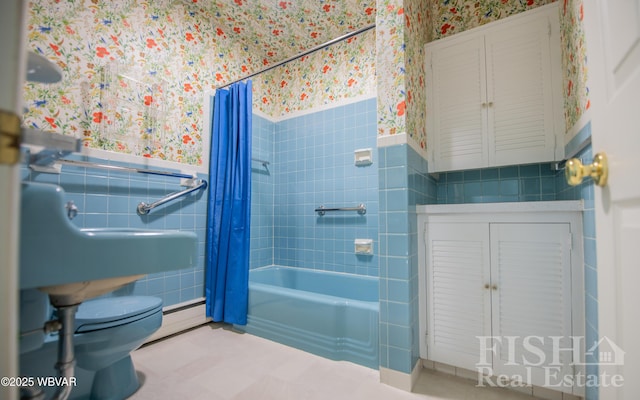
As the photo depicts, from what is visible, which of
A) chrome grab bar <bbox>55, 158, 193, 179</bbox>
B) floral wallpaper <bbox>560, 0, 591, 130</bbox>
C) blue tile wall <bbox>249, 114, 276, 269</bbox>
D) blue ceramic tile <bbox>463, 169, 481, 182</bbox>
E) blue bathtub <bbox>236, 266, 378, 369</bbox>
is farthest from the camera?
blue tile wall <bbox>249, 114, 276, 269</bbox>

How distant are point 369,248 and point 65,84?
91.1 inches

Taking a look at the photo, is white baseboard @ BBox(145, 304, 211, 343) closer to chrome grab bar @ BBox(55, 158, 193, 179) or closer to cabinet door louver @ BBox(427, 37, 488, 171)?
chrome grab bar @ BBox(55, 158, 193, 179)

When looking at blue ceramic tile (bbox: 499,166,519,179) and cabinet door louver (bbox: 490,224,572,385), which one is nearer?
cabinet door louver (bbox: 490,224,572,385)

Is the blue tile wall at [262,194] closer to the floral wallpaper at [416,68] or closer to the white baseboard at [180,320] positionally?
the white baseboard at [180,320]

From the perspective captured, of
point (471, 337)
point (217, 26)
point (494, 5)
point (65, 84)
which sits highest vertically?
point (217, 26)

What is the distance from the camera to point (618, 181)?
432 mm

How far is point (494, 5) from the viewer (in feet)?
6.09

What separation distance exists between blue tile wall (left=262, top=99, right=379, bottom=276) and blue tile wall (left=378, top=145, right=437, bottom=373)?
0.81m

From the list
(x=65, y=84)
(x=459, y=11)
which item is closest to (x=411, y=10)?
(x=459, y=11)

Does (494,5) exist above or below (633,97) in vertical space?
above

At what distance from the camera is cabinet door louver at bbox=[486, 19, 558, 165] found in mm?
1478

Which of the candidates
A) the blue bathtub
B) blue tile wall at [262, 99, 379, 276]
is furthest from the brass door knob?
blue tile wall at [262, 99, 379, 276]

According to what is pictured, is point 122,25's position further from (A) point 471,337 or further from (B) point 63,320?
(A) point 471,337

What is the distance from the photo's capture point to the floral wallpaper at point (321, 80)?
237 centimetres
